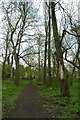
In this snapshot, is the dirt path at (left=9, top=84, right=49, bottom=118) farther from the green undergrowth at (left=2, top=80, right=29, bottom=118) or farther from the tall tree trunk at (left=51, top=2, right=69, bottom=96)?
the tall tree trunk at (left=51, top=2, right=69, bottom=96)

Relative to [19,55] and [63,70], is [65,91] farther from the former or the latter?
[19,55]

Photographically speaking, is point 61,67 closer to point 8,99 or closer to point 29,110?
point 8,99

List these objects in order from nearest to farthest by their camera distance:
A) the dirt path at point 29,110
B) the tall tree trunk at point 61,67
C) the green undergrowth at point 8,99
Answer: the dirt path at point 29,110 < the green undergrowth at point 8,99 < the tall tree trunk at point 61,67

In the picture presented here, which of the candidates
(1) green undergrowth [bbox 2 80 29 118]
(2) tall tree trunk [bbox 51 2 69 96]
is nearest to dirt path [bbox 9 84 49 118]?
(1) green undergrowth [bbox 2 80 29 118]

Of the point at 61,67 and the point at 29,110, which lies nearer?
the point at 29,110

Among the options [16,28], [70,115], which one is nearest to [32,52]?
[16,28]

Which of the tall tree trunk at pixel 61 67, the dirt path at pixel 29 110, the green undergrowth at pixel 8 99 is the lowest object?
the dirt path at pixel 29 110

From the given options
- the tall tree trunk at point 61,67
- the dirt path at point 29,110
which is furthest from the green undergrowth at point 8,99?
the tall tree trunk at point 61,67

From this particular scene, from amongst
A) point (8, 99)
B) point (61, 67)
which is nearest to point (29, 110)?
point (8, 99)

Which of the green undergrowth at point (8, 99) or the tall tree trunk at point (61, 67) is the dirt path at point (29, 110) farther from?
the tall tree trunk at point (61, 67)

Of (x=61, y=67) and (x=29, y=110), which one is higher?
(x=61, y=67)

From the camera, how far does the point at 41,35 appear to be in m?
34.6

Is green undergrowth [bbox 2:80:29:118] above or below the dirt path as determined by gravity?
above

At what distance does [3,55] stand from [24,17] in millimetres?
15119
